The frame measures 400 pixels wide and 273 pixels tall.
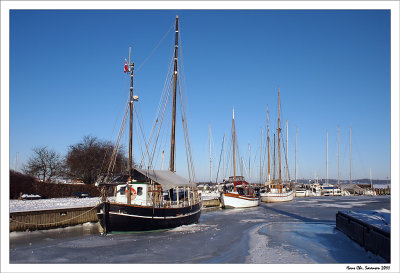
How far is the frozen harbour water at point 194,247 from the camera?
14.6m

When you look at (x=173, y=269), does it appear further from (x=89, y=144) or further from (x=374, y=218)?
(x=89, y=144)

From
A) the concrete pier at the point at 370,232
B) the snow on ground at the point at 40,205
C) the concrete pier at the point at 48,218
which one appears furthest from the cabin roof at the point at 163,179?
the concrete pier at the point at 370,232

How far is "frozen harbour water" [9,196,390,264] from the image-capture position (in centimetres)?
1459

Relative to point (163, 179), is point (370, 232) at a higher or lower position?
lower

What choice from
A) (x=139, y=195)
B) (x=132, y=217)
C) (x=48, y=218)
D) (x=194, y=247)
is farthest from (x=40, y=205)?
(x=194, y=247)

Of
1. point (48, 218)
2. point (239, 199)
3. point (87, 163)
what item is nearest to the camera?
point (48, 218)

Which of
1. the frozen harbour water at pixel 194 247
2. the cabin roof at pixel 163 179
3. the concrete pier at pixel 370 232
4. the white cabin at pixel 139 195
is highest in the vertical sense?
the cabin roof at pixel 163 179

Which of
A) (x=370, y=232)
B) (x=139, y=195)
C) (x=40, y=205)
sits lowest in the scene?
(x=40, y=205)

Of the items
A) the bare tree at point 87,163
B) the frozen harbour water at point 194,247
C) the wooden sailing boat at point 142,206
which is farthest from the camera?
the bare tree at point 87,163

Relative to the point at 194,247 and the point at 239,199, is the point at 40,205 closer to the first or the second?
the point at 194,247

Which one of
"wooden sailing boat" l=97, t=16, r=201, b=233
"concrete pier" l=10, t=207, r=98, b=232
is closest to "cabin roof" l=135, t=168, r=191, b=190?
"wooden sailing boat" l=97, t=16, r=201, b=233

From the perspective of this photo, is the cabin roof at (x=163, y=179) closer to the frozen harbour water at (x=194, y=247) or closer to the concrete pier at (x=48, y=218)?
the frozen harbour water at (x=194, y=247)

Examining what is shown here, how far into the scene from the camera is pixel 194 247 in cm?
1773

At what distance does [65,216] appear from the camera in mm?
25281
